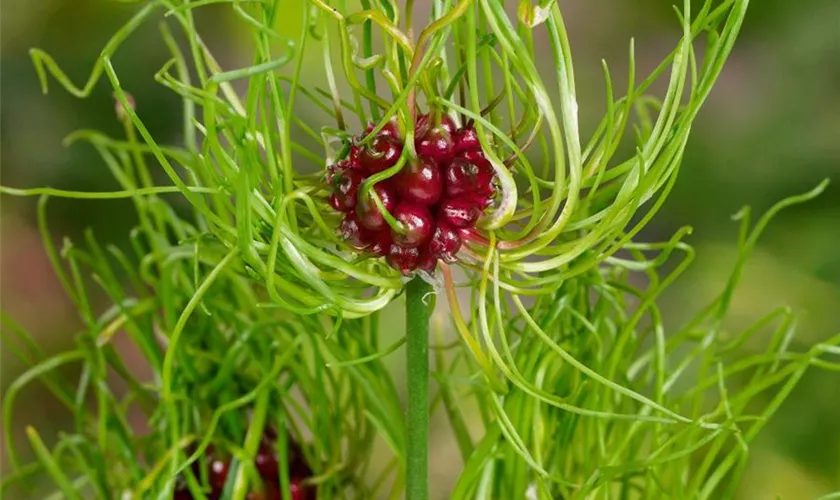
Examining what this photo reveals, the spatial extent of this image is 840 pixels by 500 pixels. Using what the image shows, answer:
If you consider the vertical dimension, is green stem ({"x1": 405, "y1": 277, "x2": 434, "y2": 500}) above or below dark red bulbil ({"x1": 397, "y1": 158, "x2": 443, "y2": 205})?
below

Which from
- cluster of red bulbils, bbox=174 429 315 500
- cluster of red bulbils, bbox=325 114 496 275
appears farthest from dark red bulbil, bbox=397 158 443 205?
cluster of red bulbils, bbox=174 429 315 500

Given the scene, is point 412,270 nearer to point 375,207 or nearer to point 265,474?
point 375,207

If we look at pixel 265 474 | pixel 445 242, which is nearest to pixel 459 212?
pixel 445 242

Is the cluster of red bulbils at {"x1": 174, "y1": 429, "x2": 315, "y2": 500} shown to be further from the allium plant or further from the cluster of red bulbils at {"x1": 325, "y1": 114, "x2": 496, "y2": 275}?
the cluster of red bulbils at {"x1": 325, "y1": 114, "x2": 496, "y2": 275}

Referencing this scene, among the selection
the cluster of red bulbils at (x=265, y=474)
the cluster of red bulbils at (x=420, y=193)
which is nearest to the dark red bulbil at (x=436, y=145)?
the cluster of red bulbils at (x=420, y=193)

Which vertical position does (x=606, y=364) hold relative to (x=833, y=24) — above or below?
below

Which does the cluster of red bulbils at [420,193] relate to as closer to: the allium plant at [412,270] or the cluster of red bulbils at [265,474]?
the allium plant at [412,270]

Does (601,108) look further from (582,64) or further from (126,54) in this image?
(126,54)

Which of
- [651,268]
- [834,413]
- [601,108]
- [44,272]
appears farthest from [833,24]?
[44,272]
